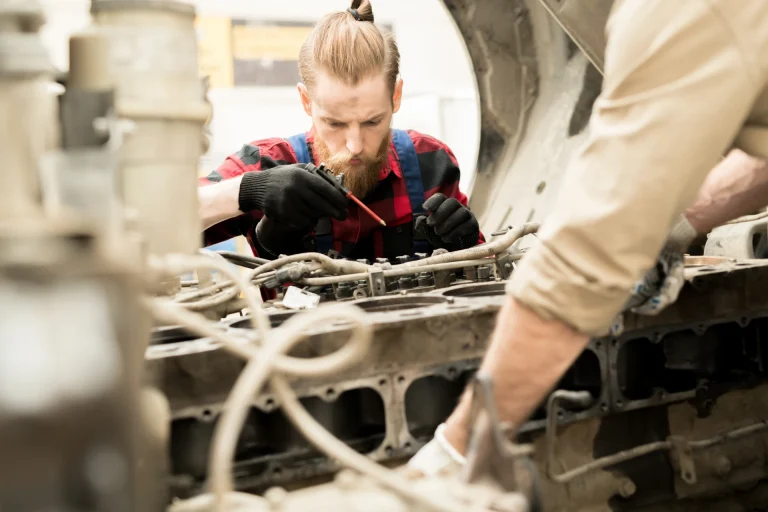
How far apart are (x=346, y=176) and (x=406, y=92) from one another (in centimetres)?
276

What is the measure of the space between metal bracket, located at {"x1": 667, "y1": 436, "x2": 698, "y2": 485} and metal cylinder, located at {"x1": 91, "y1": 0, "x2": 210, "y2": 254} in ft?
3.45

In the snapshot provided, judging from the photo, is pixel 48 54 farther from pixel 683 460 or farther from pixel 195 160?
pixel 683 460

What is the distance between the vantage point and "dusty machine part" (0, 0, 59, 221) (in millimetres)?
663

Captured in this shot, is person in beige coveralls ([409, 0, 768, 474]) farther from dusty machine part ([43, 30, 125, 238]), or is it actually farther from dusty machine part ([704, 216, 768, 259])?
dusty machine part ([704, 216, 768, 259])

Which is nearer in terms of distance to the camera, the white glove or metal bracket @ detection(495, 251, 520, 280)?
the white glove

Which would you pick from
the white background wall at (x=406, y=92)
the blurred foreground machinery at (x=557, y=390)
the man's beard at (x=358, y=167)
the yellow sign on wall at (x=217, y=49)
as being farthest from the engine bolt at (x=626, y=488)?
the yellow sign on wall at (x=217, y=49)

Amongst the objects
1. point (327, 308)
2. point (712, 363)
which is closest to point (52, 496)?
point (327, 308)

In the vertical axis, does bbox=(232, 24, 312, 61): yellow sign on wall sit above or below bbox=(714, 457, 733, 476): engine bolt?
above

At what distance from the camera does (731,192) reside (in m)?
1.25

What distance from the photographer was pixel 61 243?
550 mm

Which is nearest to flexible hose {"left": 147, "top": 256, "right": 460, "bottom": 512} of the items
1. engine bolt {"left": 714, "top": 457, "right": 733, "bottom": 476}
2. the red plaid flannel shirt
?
engine bolt {"left": 714, "top": 457, "right": 733, "bottom": 476}

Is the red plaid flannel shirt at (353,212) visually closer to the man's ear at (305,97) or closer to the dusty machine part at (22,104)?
the man's ear at (305,97)

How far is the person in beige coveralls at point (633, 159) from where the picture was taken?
2.76ft

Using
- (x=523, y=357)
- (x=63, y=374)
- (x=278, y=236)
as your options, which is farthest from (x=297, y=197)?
(x=63, y=374)
